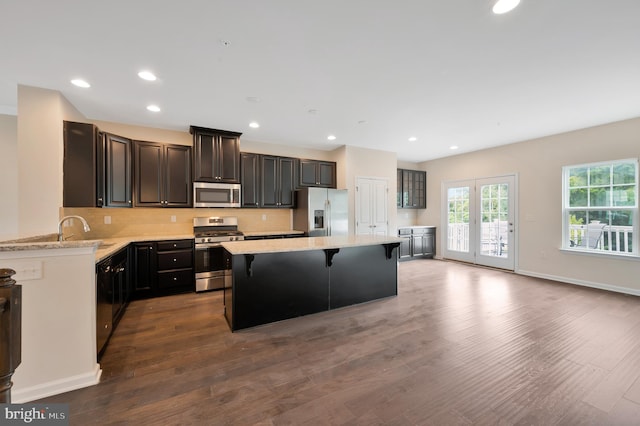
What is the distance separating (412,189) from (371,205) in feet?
6.56

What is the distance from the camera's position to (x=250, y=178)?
4.88 metres

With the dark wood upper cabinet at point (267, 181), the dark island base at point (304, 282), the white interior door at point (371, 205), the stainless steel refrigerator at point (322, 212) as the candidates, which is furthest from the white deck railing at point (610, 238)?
the dark wood upper cabinet at point (267, 181)

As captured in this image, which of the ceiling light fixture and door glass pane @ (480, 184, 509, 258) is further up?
the ceiling light fixture

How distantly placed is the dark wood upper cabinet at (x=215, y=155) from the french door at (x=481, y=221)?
538 cm

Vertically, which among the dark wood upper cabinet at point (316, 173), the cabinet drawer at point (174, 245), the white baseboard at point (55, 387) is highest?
the dark wood upper cabinet at point (316, 173)

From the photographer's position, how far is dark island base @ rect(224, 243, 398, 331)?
9.36 ft

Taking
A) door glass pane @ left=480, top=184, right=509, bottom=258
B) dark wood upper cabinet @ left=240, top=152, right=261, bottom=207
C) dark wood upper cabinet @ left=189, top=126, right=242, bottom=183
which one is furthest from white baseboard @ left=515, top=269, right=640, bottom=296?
dark wood upper cabinet @ left=189, top=126, right=242, bottom=183

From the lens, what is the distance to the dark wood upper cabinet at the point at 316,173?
5438 millimetres

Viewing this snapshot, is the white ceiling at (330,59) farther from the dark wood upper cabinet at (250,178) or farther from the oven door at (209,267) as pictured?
the oven door at (209,267)

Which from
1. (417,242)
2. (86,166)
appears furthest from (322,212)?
(86,166)

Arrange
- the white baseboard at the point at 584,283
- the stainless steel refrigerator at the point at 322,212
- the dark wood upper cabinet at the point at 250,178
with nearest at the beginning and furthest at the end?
the white baseboard at the point at 584,283 → the dark wood upper cabinet at the point at 250,178 → the stainless steel refrigerator at the point at 322,212

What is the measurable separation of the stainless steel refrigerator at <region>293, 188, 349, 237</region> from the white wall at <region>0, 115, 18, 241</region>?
165 inches

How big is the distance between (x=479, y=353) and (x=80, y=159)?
487 centimetres

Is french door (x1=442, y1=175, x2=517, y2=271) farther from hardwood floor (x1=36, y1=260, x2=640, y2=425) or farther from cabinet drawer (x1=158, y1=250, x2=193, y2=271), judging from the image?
cabinet drawer (x1=158, y1=250, x2=193, y2=271)
